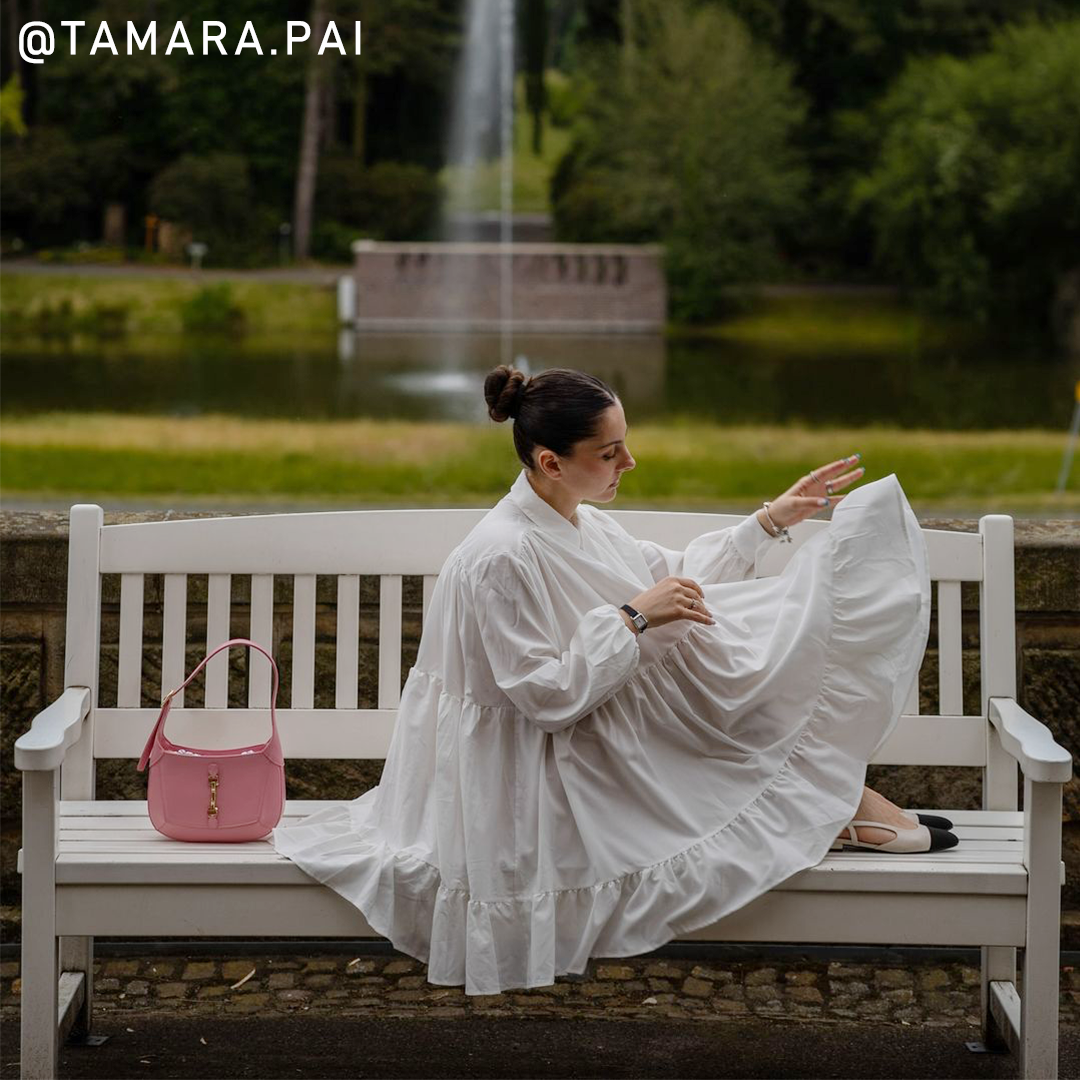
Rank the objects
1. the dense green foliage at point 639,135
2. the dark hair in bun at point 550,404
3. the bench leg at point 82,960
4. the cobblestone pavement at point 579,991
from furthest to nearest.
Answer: the dense green foliage at point 639,135 → the cobblestone pavement at point 579,991 → the bench leg at point 82,960 → the dark hair in bun at point 550,404

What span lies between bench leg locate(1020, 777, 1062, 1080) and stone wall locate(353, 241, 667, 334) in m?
7.60

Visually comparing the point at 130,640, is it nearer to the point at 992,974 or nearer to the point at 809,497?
the point at 809,497

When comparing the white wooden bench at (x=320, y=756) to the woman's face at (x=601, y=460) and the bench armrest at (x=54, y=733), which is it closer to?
the bench armrest at (x=54, y=733)

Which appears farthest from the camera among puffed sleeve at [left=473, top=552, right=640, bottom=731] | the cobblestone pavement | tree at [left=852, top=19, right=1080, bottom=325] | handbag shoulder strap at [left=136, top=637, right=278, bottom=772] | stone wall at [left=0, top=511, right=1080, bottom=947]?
tree at [left=852, top=19, right=1080, bottom=325]

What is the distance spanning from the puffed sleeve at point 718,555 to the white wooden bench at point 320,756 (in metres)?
0.11

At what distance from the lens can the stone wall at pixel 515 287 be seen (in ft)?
32.3

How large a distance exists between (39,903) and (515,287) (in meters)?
8.50

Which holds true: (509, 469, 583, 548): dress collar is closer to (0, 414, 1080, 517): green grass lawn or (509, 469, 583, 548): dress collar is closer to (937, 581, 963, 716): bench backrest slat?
(937, 581, 963, 716): bench backrest slat

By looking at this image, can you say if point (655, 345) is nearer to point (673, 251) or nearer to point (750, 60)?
point (673, 251)

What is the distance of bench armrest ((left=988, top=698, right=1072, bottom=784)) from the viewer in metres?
2.21

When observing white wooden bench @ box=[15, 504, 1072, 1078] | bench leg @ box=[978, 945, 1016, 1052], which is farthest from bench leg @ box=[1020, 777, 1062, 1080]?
bench leg @ box=[978, 945, 1016, 1052]

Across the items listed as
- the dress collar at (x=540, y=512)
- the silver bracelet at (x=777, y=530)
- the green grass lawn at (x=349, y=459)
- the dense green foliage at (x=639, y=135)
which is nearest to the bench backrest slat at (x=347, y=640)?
the dress collar at (x=540, y=512)

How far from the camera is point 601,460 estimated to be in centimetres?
234

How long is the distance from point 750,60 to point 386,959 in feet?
24.7
